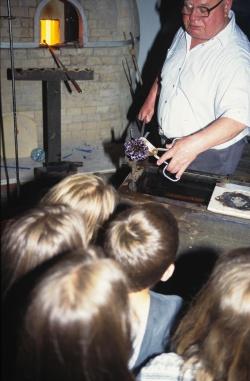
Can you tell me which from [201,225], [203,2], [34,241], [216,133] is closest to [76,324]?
[34,241]

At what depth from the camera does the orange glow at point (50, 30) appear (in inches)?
240

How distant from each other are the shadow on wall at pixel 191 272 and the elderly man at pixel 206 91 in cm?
55

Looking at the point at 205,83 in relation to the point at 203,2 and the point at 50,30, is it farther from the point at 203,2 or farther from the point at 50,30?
the point at 50,30

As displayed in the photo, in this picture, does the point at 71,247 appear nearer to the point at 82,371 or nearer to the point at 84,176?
the point at 82,371

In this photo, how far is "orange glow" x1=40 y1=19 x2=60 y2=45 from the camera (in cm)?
610

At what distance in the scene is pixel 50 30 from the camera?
614 cm

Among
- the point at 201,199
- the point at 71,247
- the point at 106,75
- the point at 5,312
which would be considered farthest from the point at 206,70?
the point at 106,75

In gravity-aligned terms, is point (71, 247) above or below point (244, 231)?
above

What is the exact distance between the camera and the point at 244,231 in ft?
7.48

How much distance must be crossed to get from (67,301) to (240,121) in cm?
202

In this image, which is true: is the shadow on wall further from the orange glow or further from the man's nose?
the orange glow

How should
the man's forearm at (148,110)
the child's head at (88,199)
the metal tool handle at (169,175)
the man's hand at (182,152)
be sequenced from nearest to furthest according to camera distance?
the child's head at (88,199), the man's hand at (182,152), the metal tool handle at (169,175), the man's forearm at (148,110)

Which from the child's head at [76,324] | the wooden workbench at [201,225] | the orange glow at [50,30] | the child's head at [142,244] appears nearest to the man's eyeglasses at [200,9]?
the wooden workbench at [201,225]

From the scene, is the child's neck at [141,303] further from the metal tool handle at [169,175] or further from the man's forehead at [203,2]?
the man's forehead at [203,2]
